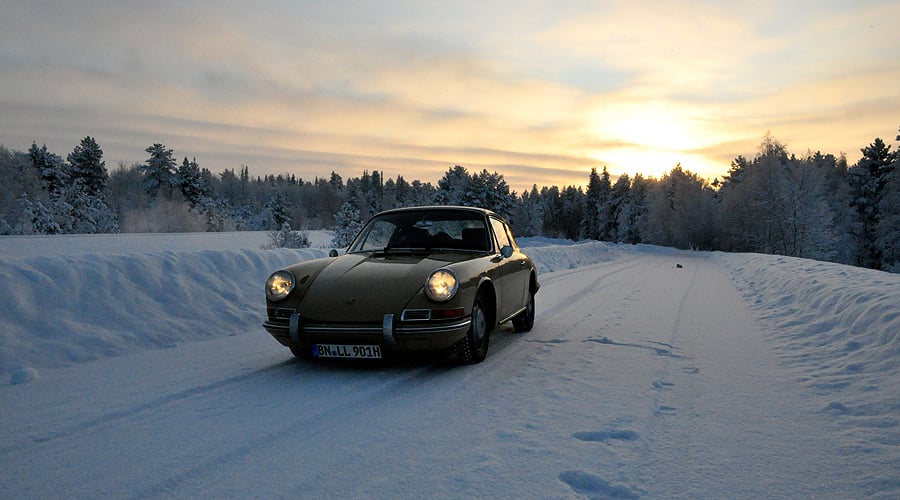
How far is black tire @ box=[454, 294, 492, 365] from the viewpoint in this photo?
518cm

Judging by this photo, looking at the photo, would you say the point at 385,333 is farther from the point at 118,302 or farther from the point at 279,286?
the point at 118,302

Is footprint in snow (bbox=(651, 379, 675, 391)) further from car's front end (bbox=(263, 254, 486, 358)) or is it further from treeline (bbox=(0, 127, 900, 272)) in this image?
treeline (bbox=(0, 127, 900, 272))

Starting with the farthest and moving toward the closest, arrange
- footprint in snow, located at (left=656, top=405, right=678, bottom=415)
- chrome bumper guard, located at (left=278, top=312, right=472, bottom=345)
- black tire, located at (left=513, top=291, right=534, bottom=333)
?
black tire, located at (left=513, top=291, right=534, bottom=333), chrome bumper guard, located at (left=278, top=312, right=472, bottom=345), footprint in snow, located at (left=656, top=405, right=678, bottom=415)

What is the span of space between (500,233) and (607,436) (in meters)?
3.98

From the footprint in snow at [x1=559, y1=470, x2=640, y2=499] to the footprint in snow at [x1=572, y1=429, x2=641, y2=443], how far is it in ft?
1.82

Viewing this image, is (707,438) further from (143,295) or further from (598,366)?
(143,295)

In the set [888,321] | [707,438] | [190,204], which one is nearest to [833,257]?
[888,321]

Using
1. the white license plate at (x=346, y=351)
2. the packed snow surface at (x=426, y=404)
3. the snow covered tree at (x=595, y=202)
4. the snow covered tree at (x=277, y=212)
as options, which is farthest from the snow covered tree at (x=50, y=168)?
the snow covered tree at (x=595, y=202)

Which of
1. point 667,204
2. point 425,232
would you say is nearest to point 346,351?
point 425,232

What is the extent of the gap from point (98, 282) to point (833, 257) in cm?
6261

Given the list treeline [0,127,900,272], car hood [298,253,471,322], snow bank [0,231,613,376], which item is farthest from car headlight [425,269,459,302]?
treeline [0,127,900,272]

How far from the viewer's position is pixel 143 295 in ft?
22.7

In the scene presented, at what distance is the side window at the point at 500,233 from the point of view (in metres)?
6.83

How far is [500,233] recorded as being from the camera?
7.10 metres
